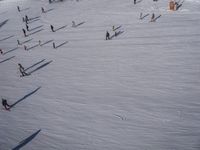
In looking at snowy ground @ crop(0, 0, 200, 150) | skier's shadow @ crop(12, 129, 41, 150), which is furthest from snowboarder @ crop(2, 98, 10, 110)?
skier's shadow @ crop(12, 129, 41, 150)

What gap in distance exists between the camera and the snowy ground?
67.0ft

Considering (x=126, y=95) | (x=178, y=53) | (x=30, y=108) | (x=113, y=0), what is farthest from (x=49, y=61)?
(x=113, y=0)

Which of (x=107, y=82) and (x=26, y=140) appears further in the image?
(x=107, y=82)

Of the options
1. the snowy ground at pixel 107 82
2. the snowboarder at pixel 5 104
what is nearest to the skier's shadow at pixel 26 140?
the snowy ground at pixel 107 82

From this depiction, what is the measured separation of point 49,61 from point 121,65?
8.29 meters

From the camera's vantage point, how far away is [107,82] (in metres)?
26.9

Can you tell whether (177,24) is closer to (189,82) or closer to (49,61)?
(189,82)

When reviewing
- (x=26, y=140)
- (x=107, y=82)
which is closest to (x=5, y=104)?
(x=26, y=140)

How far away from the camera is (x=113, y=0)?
150 ft

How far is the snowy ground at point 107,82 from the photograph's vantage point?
20422 millimetres

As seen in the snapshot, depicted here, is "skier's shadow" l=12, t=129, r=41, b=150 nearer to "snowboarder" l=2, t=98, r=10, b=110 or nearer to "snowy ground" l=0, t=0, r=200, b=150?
"snowy ground" l=0, t=0, r=200, b=150

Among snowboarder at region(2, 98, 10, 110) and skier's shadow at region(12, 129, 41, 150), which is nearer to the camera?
skier's shadow at region(12, 129, 41, 150)

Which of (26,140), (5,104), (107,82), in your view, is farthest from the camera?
(107,82)

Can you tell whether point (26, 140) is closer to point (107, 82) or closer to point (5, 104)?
point (5, 104)
